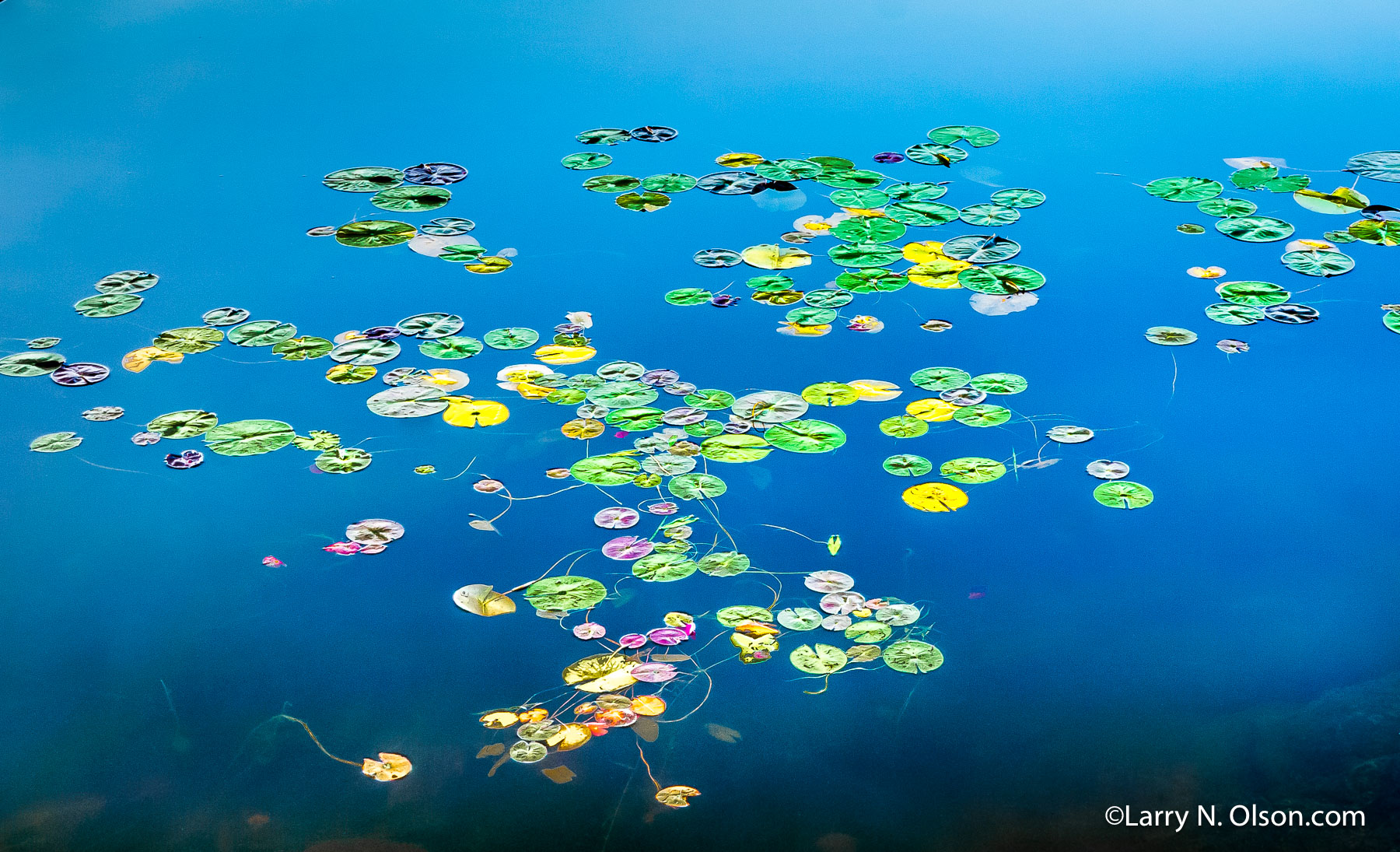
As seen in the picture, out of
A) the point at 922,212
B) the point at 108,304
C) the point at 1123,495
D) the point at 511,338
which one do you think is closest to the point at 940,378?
the point at 1123,495

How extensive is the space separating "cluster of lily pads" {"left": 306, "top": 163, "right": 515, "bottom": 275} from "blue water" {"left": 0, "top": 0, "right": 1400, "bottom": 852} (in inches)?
2.4

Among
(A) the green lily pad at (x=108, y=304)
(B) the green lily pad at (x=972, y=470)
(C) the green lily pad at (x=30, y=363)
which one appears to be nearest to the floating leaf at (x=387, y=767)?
(B) the green lily pad at (x=972, y=470)

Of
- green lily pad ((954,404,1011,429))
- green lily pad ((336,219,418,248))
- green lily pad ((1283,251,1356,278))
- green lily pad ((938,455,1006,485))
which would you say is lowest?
green lily pad ((938,455,1006,485))

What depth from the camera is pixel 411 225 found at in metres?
3.30

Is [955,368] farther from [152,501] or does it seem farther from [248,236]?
[248,236]

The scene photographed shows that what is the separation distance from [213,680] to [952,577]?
118 cm

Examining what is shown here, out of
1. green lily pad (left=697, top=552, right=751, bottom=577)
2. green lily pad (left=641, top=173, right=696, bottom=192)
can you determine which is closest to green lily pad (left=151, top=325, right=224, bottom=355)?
green lily pad (left=641, top=173, right=696, bottom=192)

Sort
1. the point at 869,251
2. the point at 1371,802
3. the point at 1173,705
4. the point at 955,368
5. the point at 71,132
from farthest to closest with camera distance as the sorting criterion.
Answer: the point at 71,132, the point at 869,251, the point at 955,368, the point at 1173,705, the point at 1371,802

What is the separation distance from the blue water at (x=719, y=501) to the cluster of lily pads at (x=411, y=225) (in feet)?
0.20

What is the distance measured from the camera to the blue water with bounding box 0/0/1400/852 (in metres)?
1.73

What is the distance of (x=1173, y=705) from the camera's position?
1852mm

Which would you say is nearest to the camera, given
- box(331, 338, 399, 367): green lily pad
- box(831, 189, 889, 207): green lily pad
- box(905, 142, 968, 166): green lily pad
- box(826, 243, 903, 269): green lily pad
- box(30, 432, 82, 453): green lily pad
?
box(30, 432, 82, 453): green lily pad

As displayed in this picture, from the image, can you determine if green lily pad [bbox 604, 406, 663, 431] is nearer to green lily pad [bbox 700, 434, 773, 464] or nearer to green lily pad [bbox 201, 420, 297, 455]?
green lily pad [bbox 700, 434, 773, 464]

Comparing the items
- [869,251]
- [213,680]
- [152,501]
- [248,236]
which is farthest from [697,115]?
[213,680]
